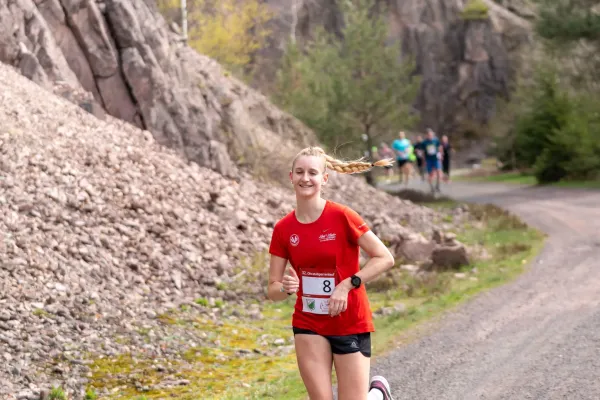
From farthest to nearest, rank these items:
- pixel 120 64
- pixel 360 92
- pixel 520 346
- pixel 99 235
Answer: pixel 360 92
pixel 120 64
pixel 99 235
pixel 520 346

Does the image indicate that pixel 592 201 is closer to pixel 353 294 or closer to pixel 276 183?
pixel 276 183

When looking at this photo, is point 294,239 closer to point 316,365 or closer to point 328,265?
point 328,265

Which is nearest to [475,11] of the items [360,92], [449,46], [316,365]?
[449,46]

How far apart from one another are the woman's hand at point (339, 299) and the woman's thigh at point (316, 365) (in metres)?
0.22

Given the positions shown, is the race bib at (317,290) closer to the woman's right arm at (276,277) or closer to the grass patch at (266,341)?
the woman's right arm at (276,277)

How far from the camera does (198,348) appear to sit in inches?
437

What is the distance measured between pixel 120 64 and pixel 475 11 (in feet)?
169

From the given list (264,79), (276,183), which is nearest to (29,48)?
(276,183)

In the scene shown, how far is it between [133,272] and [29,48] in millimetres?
7545

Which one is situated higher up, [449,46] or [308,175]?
[449,46]

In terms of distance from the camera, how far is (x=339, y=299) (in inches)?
199

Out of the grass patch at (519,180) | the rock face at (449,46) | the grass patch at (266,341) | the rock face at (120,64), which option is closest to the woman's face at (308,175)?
the grass patch at (266,341)

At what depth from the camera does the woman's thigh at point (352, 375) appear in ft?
16.9

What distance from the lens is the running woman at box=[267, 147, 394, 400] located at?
5.15 metres
